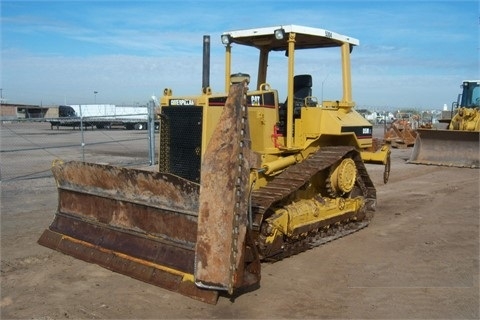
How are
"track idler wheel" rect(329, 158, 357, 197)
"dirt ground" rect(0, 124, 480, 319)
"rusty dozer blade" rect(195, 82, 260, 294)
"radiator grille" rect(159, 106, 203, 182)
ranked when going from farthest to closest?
"track idler wheel" rect(329, 158, 357, 197) < "radiator grille" rect(159, 106, 203, 182) < "dirt ground" rect(0, 124, 480, 319) < "rusty dozer blade" rect(195, 82, 260, 294)

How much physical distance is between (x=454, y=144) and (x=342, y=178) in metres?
10.6

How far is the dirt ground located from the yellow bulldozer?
0.20 m

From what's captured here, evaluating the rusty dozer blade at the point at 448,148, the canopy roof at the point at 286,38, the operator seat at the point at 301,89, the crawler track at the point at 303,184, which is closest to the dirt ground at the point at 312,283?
the crawler track at the point at 303,184

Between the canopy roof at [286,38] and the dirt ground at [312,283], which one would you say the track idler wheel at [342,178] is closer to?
the dirt ground at [312,283]

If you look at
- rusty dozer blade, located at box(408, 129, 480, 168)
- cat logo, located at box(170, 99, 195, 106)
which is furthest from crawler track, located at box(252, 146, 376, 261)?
rusty dozer blade, located at box(408, 129, 480, 168)

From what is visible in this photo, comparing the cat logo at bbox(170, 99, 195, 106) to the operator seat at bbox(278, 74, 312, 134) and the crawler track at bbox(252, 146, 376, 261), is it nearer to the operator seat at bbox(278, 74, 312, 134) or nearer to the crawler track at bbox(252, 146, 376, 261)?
the crawler track at bbox(252, 146, 376, 261)

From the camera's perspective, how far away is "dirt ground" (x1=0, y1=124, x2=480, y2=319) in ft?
15.0

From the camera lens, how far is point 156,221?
17.6 feet

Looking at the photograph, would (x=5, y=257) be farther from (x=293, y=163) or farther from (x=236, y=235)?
(x=293, y=163)

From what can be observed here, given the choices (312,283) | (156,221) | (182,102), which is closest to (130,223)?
(156,221)

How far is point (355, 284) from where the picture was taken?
532 cm

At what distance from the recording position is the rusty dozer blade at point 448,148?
623 inches

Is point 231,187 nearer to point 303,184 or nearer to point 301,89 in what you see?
point 303,184

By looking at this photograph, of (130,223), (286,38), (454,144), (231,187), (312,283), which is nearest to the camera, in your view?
(231,187)
